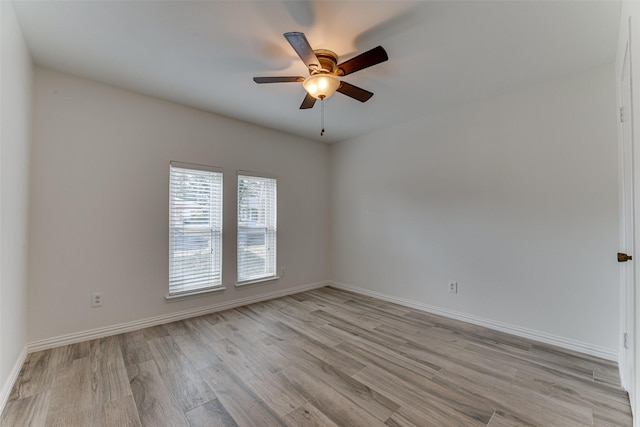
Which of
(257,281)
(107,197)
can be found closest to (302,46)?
(107,197)

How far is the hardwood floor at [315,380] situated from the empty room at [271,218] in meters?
0.02

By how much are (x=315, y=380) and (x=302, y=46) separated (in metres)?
2.35

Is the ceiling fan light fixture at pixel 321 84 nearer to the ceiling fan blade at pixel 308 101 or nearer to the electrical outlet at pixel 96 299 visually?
the ceiling fan blade at pixel 308 101

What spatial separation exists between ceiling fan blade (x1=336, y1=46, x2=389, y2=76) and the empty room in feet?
0.06

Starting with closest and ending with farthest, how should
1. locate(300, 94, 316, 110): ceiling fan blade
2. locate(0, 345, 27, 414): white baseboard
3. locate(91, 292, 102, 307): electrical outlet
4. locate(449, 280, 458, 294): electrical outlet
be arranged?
locate(0, 345, 27, 414): white baseboard < locate(300, 94, 316, 110): ceiling fan blade < locate(91, 292, 102, 307): electrical outlet < locate(449, 280, 458, 294): electrical outlet

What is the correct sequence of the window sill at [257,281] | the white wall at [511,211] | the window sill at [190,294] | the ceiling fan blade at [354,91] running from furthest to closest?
the window sill at [257,281] → the window sill at [190,294] → the white wall at [511,211] → the ceiling fan blade at [354,91]

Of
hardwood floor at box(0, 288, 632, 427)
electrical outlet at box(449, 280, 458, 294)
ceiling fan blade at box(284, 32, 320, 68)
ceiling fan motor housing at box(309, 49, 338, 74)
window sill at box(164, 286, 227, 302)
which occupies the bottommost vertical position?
hardwood floor at box(0, 288, 632, 427)

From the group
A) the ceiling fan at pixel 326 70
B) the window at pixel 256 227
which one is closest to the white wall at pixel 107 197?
the window at pixel 256 227

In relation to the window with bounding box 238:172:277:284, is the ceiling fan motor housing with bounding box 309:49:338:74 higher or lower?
higher

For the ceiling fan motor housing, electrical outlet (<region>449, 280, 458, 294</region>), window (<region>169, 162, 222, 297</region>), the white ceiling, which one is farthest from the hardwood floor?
the white ceiling

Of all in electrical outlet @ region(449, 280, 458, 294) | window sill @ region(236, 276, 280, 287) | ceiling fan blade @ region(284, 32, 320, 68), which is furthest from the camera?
window sill @ region(236, 276, 280, 287)

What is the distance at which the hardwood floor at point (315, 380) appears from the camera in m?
1.67

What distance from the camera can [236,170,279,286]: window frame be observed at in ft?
12.4

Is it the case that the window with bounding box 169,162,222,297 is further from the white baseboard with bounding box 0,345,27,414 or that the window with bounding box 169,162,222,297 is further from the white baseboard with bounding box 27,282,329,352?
the white baseboard with bounding box 0,345,27,414
